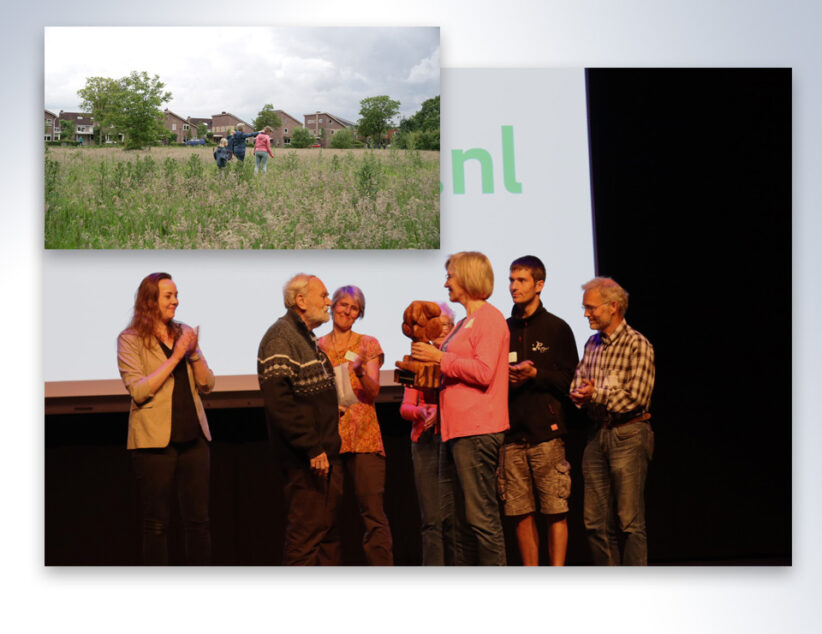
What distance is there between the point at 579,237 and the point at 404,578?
5.52ft

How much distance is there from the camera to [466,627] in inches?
194

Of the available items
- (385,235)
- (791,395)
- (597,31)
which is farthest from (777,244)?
(385,235)

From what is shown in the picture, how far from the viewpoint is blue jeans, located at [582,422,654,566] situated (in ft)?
16.0

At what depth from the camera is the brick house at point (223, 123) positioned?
491 centimetres

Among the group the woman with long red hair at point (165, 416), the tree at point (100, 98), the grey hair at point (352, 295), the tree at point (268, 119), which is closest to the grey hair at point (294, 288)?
the grey hair at point (352, 295)

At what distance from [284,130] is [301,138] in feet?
0.28

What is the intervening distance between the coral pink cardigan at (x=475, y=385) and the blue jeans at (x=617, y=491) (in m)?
0.45

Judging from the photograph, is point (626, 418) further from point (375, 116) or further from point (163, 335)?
point (163, 335)

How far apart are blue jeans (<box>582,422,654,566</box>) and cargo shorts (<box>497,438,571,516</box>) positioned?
11 cm

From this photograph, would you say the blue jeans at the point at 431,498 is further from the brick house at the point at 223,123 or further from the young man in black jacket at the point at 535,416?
the brick house at the point at 223,123

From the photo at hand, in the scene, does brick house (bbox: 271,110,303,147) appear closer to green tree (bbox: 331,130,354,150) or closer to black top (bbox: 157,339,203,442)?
green tree (bbox: 331,130,354,150)

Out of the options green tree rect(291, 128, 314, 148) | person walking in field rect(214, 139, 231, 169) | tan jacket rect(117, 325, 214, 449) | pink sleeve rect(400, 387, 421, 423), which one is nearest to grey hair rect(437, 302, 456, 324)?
pink sleeve rect(400, 387, 421, 423)

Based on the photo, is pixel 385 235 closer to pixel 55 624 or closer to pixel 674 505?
pixel 674 505

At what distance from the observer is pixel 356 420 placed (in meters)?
4.86
